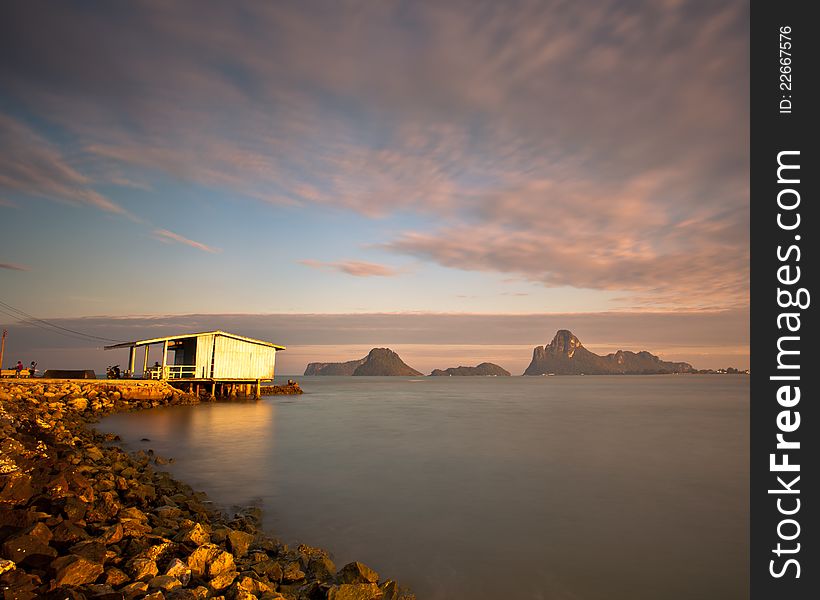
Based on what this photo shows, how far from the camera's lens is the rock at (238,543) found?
7855 millimetres

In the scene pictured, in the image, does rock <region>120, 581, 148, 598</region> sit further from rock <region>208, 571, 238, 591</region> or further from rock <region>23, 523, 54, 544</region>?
rock <region>23, 523, 54, 544</region>

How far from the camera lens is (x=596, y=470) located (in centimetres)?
1809

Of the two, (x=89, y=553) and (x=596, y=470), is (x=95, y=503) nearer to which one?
(x=89, y=553)

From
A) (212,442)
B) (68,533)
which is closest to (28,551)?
(68,533)

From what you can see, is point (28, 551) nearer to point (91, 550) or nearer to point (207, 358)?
point (91, 550)

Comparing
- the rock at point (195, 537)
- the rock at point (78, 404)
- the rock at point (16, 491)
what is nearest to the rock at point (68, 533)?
the rock at point (16, 491)

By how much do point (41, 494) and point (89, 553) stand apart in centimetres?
266

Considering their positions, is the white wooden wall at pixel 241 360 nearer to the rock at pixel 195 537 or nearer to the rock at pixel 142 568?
the rock at pixel 195 537

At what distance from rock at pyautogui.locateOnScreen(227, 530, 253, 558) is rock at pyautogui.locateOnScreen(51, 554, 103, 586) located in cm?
230

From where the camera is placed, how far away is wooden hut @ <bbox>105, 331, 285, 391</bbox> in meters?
42.2

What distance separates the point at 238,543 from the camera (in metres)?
8.00

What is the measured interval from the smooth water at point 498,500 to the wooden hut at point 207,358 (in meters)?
13.6
